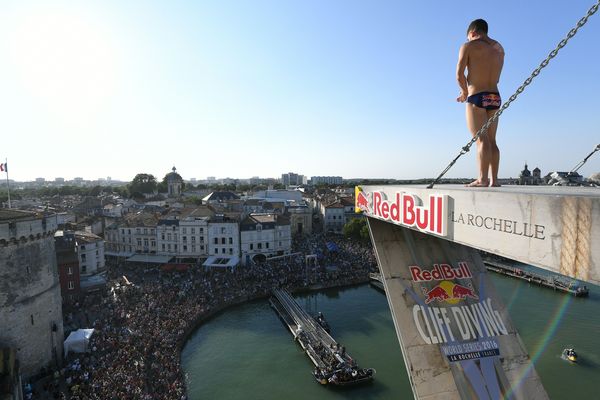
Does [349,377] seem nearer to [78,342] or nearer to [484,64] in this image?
[78,342]

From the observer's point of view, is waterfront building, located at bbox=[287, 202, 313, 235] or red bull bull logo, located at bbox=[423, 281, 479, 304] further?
waterfront building, located at bbox=[287, 202, 313, 235]

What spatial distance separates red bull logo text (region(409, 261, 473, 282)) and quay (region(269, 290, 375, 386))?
557 inches

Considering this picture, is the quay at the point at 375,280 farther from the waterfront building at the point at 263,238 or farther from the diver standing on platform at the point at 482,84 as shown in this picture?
the diver standing on platform at the point at 482,84

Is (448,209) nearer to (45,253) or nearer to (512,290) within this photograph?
(45,253)

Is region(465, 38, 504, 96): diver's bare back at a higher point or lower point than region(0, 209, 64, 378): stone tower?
higher

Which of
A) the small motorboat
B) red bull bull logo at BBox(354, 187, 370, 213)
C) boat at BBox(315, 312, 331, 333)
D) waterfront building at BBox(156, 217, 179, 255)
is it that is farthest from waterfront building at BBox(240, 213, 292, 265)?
red bull bull logo at BBox(354, 187, 370, 213)

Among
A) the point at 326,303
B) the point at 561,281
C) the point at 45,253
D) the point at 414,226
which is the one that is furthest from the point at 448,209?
the point at 561,281

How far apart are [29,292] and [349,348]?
17.9 m

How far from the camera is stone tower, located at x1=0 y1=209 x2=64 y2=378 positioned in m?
16.7

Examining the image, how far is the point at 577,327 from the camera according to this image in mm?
24641

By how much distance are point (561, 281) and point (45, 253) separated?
4159 cm

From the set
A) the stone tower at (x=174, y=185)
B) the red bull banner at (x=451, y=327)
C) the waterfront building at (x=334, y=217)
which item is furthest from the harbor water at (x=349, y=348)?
the stone tower at (x=174, y=185)

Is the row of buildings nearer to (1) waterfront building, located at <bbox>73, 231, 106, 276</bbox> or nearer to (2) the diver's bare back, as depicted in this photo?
(1) waterfront building, located at <bbox>73, 231, 106, 276</bbox>

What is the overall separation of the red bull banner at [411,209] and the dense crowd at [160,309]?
15334 mm
